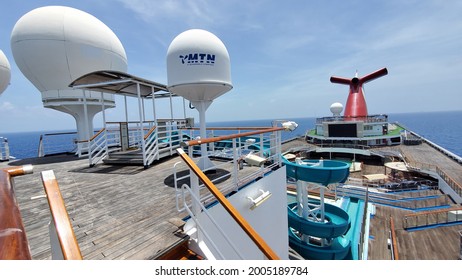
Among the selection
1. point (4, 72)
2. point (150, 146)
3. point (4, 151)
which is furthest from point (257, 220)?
point (4, 72)

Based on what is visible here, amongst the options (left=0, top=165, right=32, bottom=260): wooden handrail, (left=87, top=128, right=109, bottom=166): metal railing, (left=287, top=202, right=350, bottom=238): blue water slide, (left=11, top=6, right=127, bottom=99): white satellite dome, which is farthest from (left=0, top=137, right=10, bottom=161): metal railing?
(left=287, top=202, right=350, bottom=238): blue water slide

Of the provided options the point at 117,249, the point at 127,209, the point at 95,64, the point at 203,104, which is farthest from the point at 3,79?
the point at 117,249

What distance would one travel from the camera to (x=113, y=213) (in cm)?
372

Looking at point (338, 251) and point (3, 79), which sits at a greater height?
point (3, 79)

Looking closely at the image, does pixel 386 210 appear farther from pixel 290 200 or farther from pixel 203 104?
pixel 203 104

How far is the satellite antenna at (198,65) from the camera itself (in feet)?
17.6

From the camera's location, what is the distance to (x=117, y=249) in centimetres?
265

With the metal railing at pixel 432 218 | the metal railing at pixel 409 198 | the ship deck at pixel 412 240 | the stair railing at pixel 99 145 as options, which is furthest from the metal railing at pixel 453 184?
the stair railing at pixel 99 145

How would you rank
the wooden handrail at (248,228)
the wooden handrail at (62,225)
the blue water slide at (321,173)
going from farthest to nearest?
the blue water slide at (321,173) → the wooden handrail at (248,228) → the wooden handrail at (62,225)

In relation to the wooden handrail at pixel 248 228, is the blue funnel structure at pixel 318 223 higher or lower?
lower

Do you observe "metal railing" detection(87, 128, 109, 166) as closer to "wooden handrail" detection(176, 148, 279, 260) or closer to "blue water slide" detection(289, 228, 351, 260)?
"wooden handrail" detection(176, 148, 279, 260)

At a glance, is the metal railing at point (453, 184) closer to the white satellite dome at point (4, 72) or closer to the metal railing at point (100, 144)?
the metal railing at point (100, 144)

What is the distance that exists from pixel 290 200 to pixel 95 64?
14.7m

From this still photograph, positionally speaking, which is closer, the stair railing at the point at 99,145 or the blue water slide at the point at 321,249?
the stair railing at the point at 99,145
